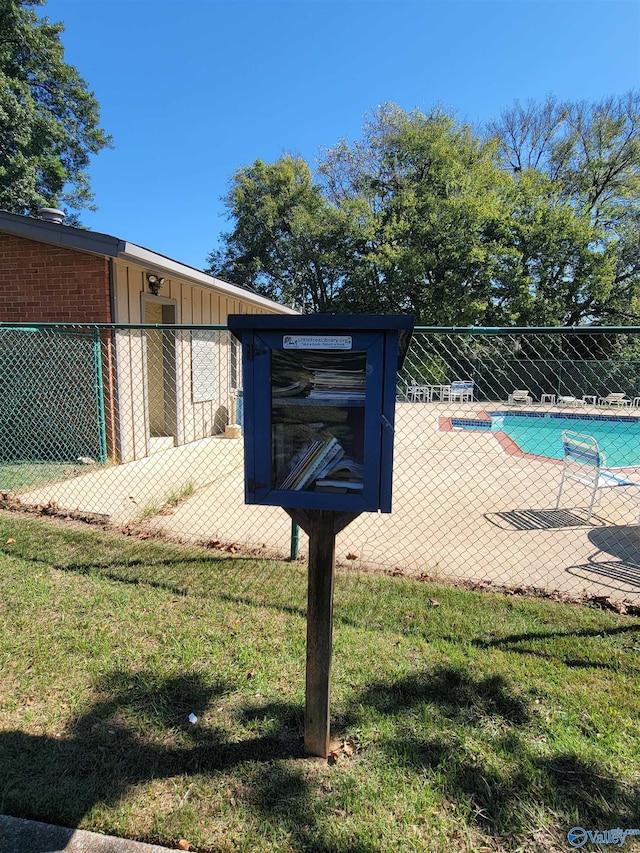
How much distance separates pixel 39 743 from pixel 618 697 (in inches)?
102

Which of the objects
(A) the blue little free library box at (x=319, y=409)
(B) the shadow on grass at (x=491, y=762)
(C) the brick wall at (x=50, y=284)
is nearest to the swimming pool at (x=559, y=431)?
(C) the brick wall at (x=50, y=284)

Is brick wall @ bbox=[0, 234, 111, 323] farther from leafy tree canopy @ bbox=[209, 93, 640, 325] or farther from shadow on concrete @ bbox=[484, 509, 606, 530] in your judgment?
leafy tree canopy @ bbox=[209, 93, 640, 325]

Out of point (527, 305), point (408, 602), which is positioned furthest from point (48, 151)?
point (408, 602)

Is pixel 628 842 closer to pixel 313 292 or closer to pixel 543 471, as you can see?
pixel 543 471

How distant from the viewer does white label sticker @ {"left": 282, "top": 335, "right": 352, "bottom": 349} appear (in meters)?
1.50

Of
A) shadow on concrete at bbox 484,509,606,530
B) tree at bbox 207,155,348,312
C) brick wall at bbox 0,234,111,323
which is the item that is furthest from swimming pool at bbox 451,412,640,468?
tree at bbox 207,155,348,312

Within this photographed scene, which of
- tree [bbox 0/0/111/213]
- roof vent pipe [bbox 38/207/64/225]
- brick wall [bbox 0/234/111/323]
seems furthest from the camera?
tree [bbox 0/0/111/213]

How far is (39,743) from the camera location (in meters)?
1.96

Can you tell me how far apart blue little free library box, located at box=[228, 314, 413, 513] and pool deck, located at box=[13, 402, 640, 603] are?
231 cm

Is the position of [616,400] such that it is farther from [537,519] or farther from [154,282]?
[154,282]

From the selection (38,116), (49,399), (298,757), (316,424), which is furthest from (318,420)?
(38,116)

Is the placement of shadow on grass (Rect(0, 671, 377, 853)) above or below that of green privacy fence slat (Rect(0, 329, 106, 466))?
below

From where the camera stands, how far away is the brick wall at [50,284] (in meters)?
6.35

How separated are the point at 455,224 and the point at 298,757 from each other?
76.8 ft
